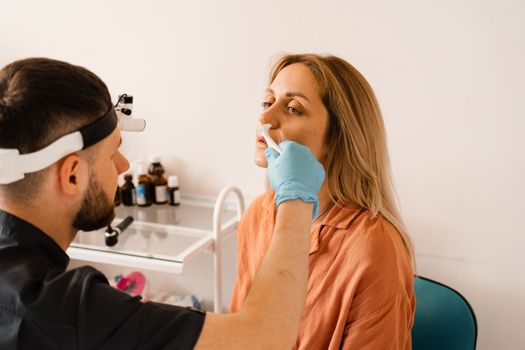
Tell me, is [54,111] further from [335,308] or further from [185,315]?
[335,308]

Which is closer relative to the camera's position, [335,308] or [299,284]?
[299,284]

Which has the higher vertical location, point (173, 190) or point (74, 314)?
point (74, 314)

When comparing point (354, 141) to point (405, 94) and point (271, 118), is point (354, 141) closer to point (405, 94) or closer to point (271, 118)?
point (271, 118)

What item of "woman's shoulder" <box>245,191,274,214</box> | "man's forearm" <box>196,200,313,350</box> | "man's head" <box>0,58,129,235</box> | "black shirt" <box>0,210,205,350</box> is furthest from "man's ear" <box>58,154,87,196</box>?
"woman's shoulder" <box>245,191,274,214</box>

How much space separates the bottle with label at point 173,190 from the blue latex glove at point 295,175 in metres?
0.94

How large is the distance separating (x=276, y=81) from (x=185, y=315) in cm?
74

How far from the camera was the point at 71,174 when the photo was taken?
81 cm

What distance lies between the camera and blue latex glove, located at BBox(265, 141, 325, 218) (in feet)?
3.20

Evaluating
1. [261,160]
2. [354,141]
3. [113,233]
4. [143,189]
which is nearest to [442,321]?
[354,141]

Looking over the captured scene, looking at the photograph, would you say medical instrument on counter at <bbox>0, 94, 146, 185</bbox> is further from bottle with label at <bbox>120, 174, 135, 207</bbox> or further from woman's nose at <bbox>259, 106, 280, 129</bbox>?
bottle with label at <bbox>120, 174, 135, 207</bbox>

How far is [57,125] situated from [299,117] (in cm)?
63

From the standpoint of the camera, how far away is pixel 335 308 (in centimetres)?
114

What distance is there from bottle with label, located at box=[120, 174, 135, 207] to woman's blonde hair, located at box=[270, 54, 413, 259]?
1033mm

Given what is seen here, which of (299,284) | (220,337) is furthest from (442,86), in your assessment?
(220,337)
